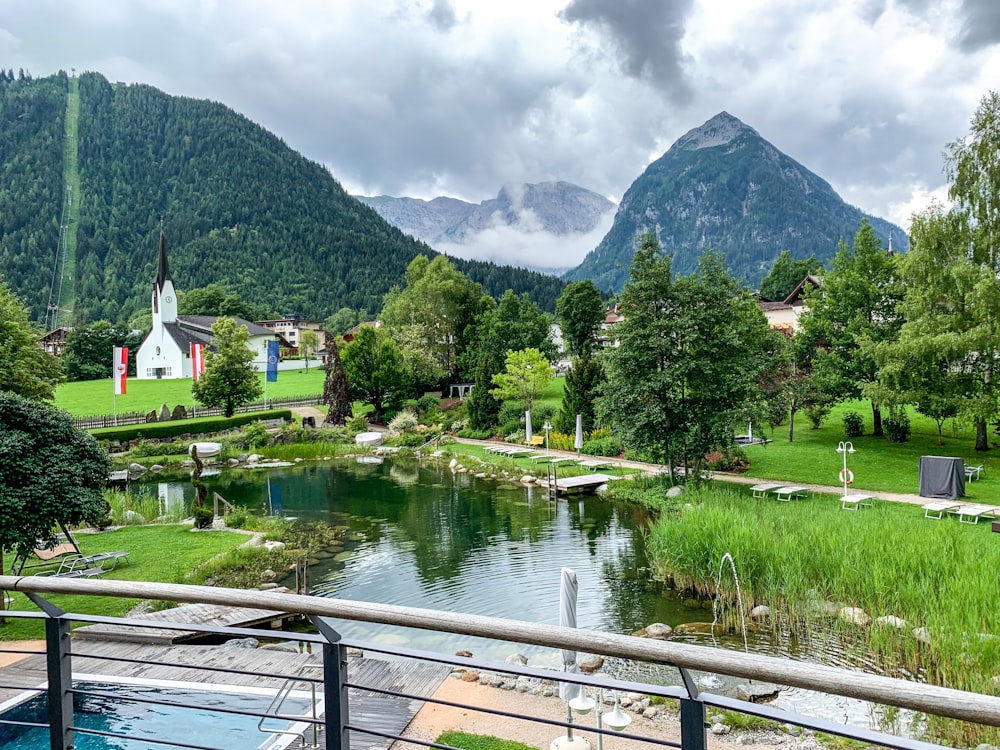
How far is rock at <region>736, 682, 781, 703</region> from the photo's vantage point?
24.2 ft

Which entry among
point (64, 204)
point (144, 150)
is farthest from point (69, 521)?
point (144, 150)

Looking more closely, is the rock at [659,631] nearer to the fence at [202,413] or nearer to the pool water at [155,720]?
the pool water at [155,720]

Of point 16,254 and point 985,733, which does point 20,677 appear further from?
point 16,254

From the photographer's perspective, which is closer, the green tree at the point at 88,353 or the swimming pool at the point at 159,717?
the swimming pool at the point at 159,717

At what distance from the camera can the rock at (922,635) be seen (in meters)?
7.93

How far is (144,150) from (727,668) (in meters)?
177

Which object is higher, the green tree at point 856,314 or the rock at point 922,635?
the green tree at point 856,314

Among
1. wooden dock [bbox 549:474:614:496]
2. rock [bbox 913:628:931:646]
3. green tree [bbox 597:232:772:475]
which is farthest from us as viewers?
wooden dock [bbox 549:474:614:496]

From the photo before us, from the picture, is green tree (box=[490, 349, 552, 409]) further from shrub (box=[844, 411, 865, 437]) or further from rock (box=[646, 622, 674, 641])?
rock (box=[646, 622, 674, 641])

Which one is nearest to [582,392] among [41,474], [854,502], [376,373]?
[376,373]

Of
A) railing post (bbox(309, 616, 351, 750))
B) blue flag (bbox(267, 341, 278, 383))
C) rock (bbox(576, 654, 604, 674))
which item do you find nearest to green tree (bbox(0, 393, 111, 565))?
rock (bbox(576, 654, 604, 674))

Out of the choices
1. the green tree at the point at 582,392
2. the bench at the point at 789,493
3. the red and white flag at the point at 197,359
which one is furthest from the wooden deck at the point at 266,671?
the red and white flag at the point at 197,359

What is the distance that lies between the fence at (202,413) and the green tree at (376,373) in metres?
4.99

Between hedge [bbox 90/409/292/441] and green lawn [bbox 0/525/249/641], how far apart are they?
1676 centimetres
